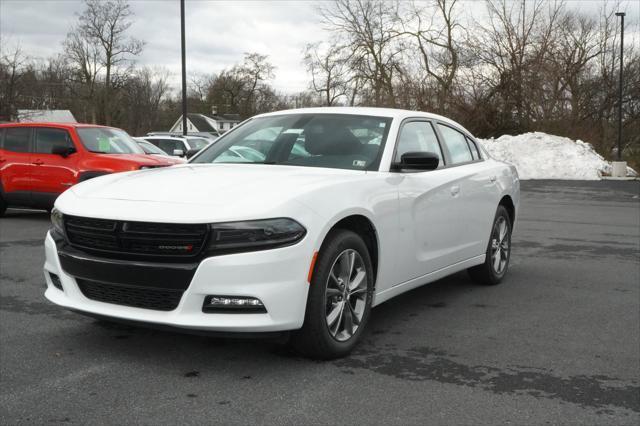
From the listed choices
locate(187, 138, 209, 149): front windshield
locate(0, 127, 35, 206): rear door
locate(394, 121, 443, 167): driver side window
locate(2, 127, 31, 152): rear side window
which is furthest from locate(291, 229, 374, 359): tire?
locate(187, 138, 209, 149): front windshield

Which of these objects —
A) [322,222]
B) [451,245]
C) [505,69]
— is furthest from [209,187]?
[505,69]

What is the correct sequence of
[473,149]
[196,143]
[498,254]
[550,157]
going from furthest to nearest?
[550,157] < [196,143] < [498,254] < [473,149]

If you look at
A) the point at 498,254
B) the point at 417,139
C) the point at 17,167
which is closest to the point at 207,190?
the point at 417,139

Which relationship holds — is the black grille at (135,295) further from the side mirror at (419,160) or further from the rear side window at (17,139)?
the rear side window at (17,139)

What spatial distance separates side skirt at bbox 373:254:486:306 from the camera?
4.78 m

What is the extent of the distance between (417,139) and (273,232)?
85.4 inches

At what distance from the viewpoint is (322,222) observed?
13.2 ft

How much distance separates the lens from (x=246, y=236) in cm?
377

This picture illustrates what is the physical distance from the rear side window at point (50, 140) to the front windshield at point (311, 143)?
24.1 ft

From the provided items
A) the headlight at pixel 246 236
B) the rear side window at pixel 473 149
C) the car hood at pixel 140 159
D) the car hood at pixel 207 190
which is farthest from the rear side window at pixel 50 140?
the headlight at pixel 246 236

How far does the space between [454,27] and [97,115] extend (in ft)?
115

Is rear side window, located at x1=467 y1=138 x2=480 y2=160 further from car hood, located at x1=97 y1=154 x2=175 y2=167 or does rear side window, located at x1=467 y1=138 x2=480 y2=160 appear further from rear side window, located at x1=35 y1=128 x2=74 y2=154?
rear side window, located at x1=35 y1=128 x2=74 y2=154

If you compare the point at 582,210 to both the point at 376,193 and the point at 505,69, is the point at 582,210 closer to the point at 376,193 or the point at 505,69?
the point at 376,193

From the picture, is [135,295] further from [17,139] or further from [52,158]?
[17,139]
